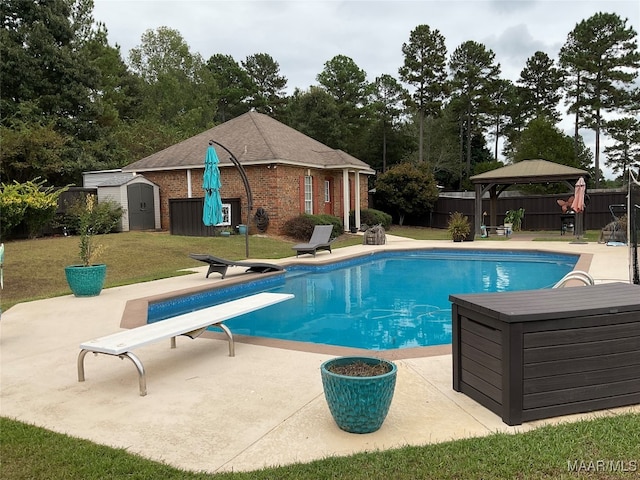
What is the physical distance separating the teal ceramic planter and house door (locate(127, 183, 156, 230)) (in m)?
11.4

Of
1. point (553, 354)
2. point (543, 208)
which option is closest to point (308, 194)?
point (543, 208)

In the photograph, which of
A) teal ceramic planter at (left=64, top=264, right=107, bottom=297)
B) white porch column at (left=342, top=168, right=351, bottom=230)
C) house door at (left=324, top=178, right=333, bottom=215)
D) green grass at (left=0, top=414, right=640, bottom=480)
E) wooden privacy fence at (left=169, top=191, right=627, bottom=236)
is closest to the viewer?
green grass at (left=0, top=414, right=640, bottom=480)

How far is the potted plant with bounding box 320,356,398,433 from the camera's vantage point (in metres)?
3.12

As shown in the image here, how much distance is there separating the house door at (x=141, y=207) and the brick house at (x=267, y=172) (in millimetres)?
625

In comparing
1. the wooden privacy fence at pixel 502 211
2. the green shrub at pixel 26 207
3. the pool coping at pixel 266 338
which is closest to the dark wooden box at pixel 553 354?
the pool coping at pixel 266 338

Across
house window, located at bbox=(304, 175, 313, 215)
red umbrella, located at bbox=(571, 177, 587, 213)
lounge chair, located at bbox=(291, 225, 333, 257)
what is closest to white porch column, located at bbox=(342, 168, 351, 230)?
house window, located at bbox=(304, 175, 313, 215)

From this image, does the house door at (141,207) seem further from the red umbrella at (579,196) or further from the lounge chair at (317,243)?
the red umbrella at (579,196)

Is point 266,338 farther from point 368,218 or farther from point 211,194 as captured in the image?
point 368,218

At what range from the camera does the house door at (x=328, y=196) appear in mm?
22344

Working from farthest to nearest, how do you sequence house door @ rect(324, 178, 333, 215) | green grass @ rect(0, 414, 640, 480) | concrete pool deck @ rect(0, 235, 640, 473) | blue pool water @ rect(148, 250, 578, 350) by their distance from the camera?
1. house door @ rect(324, 178, 333, 215)
2. blue pool water @ rect(148, 250, 578, 350)
3. concrete pool deck @ rect(0, 235, 640, 473)
4. green grass @ rect(0, 414, 640, 480)

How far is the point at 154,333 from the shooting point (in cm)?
452

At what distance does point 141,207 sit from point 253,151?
5030mm

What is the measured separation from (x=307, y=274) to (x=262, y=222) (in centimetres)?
653

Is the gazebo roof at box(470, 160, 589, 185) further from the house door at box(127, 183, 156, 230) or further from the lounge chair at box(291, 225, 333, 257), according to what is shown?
the house door at box(127, 183, 156, 230)
